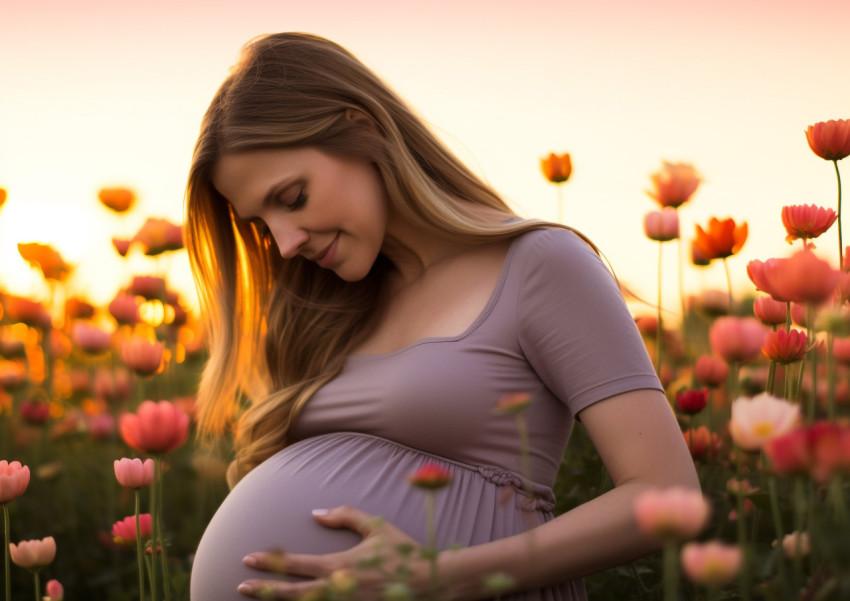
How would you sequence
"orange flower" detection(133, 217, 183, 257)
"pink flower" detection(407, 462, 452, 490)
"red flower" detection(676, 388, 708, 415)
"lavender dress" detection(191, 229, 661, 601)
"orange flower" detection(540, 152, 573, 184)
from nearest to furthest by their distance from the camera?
1. "pink flower" detection(407, 462, 452, 490)
2. "lavender dress" detection(191, 229, 661, 601)
3. "red flower" detection(676, 388, 708, 415)
4. "orange flower" detection(540, 152, 573, 184)
5. "orange flower" detection(133, 217, 183, 257)

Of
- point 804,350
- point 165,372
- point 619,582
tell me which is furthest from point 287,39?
point 165,372

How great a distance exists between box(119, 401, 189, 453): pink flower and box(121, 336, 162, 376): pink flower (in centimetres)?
61

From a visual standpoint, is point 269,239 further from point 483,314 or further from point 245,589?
point 245,589

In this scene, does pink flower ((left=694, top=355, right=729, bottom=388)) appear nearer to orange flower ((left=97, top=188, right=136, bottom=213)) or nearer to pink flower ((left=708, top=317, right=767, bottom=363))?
pink flower ((left=708, top=317, right=767, bottom=363))

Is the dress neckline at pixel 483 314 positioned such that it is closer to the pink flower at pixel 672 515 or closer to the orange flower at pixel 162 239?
the pink flower at pixel 672 515

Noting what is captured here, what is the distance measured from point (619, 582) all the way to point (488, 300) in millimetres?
699

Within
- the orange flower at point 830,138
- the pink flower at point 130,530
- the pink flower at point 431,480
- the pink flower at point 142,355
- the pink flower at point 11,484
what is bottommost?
the pink flower at point 130,530

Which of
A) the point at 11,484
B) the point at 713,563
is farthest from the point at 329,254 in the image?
the point at 713,563

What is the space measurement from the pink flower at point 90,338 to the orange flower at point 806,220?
7.49ft

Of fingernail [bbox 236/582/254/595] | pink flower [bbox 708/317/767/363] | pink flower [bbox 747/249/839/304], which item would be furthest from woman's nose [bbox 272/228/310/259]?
pink flower [bbox 747/249/839/304]

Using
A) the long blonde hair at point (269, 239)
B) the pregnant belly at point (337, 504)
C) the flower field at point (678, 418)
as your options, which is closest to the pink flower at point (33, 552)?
the flower field at point (678, 418)

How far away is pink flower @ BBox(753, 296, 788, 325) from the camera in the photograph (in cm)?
162

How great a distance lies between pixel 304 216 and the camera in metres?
1.71

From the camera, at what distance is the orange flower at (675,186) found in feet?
6.89
